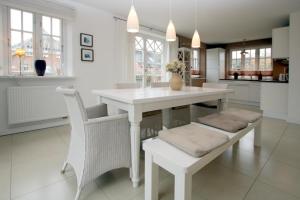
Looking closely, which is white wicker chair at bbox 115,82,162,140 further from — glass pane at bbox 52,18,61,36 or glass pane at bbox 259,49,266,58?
glass pane at bbox 259,49,266,58

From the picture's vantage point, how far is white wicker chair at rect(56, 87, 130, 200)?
1329 mm

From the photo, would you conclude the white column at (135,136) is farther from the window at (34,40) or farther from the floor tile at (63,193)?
the window at (34,40)

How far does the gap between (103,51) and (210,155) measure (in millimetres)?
3342

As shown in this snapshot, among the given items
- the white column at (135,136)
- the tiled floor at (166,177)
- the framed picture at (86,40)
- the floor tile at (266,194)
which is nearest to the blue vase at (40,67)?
the framed picture at (86,40)

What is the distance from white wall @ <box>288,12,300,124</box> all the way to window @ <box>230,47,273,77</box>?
255 centimetres

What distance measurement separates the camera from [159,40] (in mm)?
5254

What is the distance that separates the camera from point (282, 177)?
1667 mm

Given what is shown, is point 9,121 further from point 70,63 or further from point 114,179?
point 114,179

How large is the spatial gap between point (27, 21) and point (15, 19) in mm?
168

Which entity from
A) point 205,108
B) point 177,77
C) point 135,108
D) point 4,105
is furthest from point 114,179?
point 4,105

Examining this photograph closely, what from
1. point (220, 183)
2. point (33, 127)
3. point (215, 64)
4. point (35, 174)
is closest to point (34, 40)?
point (33, 127)

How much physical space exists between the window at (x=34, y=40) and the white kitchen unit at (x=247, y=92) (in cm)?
541

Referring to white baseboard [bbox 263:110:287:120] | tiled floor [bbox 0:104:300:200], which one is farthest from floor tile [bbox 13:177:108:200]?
white baseboard [bbox 263:110:287:120]

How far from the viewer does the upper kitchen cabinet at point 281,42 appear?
4039 mm
